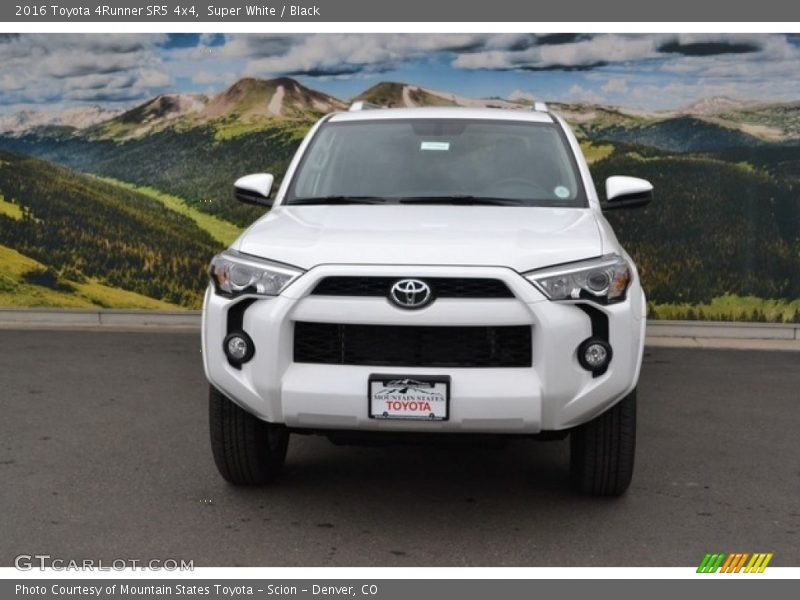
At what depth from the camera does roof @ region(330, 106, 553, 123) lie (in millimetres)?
6578

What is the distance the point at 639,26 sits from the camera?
11.2 metres

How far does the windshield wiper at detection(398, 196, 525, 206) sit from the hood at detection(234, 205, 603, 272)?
0.59 feet

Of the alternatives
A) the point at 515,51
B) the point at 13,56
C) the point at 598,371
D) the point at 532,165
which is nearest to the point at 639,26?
the point at 515,51

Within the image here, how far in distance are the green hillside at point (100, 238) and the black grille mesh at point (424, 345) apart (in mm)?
7419

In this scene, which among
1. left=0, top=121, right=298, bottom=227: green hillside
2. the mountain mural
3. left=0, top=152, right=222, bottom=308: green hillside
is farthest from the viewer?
left=0, top=121, right=298, bottom=227: green hillside

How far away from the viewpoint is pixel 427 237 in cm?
491

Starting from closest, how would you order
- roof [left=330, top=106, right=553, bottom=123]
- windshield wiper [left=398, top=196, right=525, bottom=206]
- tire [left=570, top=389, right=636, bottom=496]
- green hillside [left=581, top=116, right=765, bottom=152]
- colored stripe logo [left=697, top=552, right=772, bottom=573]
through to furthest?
colored stripe logo [left=697, top=552, right=772, bottom=573] < tire [left=570, top=389, right=636, bottom=496] < windshield wiper [left=398, top=196, right=525, bottom=206] < roof [left=330, top=106, right=553, bottom=123] < green hillside [left=581, top=116, right=765, bottom=152]

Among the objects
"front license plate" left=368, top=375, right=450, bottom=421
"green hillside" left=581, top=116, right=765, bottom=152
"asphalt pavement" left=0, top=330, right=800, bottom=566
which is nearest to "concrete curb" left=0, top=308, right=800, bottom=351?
"green hillside" left=581, top=116, right=765, bottom=152

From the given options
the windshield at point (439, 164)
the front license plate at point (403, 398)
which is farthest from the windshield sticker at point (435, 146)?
the front license plate at point (403, 398)

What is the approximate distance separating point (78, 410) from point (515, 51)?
6.10 m

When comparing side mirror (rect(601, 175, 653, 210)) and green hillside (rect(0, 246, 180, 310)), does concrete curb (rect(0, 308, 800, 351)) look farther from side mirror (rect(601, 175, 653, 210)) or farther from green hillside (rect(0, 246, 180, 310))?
side mirror (rect(601, 175, 653, 210))

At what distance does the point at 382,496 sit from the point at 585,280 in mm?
1517

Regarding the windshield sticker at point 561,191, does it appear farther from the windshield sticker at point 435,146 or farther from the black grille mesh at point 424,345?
the black grille mesh at point 424,345

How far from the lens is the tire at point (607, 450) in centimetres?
504
